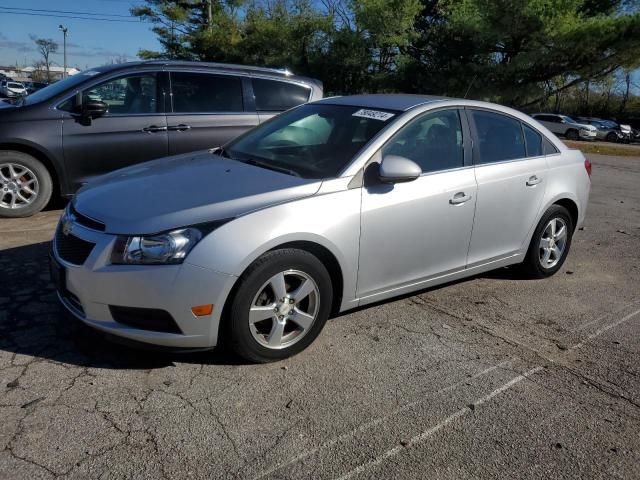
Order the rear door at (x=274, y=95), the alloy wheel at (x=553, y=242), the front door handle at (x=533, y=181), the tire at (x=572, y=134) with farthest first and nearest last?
the tire at (x=572, y=134), the rear door at (x=274, y=95), the alloy wheel at (x=553, y=242), the front door handle at (x=533, y=181)

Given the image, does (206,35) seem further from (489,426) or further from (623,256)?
(489,426)

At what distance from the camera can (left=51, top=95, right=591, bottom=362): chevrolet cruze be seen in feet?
9.71

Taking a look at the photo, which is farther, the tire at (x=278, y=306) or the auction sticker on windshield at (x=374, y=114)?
the auction sticker on windshield at (x=374, y=114)

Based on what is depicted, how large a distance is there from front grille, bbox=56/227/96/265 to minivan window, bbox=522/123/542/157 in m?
3.53

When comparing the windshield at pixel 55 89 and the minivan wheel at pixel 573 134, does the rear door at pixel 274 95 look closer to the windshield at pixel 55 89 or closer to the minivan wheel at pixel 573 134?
the windshield at pixel 55 89

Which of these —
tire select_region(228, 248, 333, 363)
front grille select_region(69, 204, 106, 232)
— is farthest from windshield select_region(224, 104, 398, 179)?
front grille select_region(69, 204, 106, 232)

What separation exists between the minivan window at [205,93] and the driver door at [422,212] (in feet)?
11.7

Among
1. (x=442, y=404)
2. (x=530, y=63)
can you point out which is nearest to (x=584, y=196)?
(x=442, y=404)

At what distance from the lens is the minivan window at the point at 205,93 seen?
6686mm

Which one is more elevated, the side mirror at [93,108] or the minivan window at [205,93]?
the minivan window at [205,93]

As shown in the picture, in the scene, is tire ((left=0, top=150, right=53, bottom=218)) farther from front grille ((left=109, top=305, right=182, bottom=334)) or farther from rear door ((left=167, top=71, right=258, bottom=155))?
front grille ((left=109, top=305, right=182, bottom=334))

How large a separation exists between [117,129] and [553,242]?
15.4ft

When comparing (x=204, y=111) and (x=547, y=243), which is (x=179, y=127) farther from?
(x=547, y=243)

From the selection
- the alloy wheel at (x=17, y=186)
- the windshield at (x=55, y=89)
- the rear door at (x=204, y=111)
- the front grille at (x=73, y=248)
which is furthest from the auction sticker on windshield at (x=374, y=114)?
the alloy wheel at (x=17, y=186)
